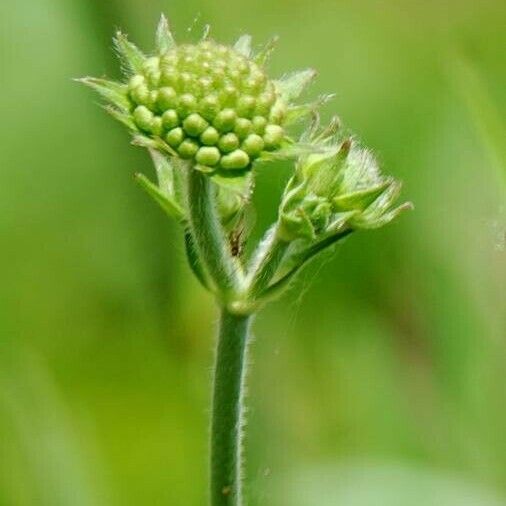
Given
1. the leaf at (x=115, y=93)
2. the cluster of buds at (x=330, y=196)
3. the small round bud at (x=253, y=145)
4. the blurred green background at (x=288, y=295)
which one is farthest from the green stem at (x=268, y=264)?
the blurred green background at (x=288, y=295)

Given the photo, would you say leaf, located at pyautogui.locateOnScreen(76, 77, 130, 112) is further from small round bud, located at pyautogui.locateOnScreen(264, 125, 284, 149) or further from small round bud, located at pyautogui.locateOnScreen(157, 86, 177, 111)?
small round bud, located at pyautogui.locateOnScreen(264, 125, 284, 149)

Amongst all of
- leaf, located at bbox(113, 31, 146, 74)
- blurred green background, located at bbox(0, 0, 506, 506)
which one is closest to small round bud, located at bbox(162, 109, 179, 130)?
leaf, located at bbox(113, 31, 146, 74)

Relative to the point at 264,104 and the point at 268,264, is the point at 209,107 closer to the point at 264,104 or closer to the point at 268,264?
the point at 264,104

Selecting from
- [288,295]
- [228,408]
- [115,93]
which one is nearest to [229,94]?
[115,93]

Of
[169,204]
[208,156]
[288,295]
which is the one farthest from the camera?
[288,295]

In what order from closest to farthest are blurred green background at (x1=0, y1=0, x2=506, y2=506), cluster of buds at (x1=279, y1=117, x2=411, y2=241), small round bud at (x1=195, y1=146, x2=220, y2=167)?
small round bud at (x1=195, y1=146, x2=220, y2=167) → cluster of buds at (x1=279, y1=117, x2=411, y2=241) → blurred green background at (x1=0, y1=0, x2=506, y2=506)

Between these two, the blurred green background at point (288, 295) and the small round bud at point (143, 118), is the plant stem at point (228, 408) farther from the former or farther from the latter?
the blurred green background at point (288, 295)
